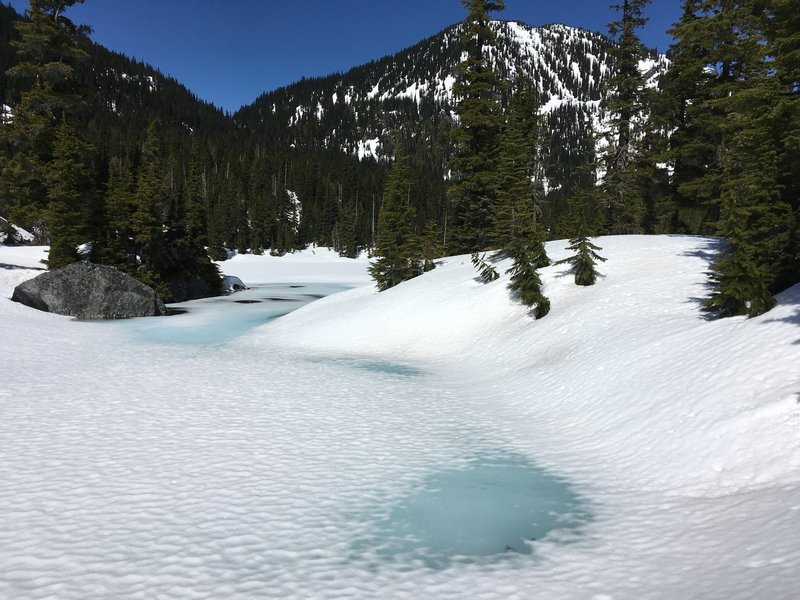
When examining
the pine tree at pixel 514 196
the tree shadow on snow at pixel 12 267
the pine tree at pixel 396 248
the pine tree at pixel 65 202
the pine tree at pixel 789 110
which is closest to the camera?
the pine tree at pixel 789 110

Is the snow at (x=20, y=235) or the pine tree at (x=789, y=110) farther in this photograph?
the snow at (x=20, y=235)

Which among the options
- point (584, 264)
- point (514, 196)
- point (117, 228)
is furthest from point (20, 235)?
point (584, 264)

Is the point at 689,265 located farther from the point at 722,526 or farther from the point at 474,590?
the point at 474,590

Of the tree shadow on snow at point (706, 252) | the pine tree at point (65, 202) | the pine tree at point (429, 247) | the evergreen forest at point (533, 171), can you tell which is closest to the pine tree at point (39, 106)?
A: the evergreen forest at point (533, 171)

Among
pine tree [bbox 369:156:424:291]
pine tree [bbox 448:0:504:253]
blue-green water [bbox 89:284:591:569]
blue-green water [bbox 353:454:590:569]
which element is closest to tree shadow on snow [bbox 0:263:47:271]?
pine tree [bbox 369:156:424:291]

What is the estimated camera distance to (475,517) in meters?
6.46

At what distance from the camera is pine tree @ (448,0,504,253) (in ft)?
102

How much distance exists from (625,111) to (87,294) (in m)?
34.4

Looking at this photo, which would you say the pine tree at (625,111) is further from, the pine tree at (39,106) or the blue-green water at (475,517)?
the pine tree at (39,106)

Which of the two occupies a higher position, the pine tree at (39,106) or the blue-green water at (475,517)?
the pine tree at (39,106)

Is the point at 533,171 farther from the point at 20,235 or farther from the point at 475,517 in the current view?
the point at 20,235

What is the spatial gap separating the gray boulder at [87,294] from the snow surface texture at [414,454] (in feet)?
40.3

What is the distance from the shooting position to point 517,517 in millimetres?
6461

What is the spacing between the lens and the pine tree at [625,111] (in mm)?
28781
